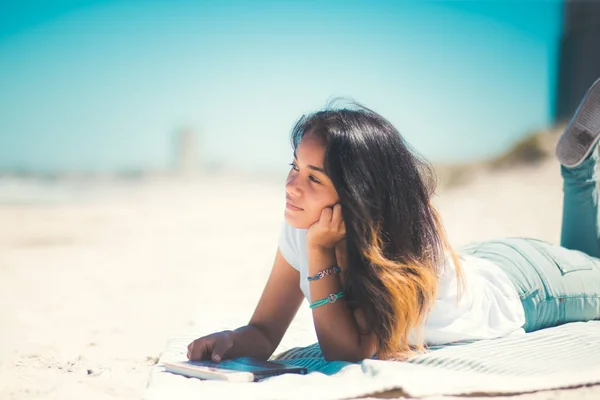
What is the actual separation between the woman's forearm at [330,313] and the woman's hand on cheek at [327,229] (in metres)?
0.03

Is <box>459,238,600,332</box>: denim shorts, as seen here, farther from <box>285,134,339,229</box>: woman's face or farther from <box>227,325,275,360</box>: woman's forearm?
<box>227,325,275,360</box>: woman's forearm

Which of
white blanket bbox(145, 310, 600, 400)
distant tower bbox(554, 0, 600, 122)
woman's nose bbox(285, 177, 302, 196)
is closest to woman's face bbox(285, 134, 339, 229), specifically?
woman's nose bbox(285, 177, 302, 196)

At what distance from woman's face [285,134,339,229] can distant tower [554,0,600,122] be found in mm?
19589

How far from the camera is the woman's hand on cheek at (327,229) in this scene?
2236 millimetres

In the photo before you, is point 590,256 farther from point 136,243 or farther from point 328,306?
point 136,243

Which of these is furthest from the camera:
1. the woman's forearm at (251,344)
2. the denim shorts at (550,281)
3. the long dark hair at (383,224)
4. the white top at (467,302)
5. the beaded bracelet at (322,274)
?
the denim shorts at (550,281)

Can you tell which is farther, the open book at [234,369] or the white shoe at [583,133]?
the white shoe at [583,133]

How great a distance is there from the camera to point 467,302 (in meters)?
2.47

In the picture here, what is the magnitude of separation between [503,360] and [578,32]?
2160 centimetres

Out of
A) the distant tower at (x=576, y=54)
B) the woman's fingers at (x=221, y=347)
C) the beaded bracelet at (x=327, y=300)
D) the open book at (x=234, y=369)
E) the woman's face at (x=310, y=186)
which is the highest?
the distant tower at (x=576, y=54)

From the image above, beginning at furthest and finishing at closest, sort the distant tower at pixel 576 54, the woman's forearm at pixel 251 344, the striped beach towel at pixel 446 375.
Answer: the distant tower at pixel 576 54, the woman's forearm at pixel 251 344, the striped beach towel at pixel 446 375

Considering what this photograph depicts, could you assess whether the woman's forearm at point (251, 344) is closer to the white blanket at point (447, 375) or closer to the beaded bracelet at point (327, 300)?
the white blanket at point (447, 375)

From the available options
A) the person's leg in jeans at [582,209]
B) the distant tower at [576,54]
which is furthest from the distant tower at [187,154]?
the person's leg in jeans at [582,209]

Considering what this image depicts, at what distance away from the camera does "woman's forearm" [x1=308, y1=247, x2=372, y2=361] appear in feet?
7.59
